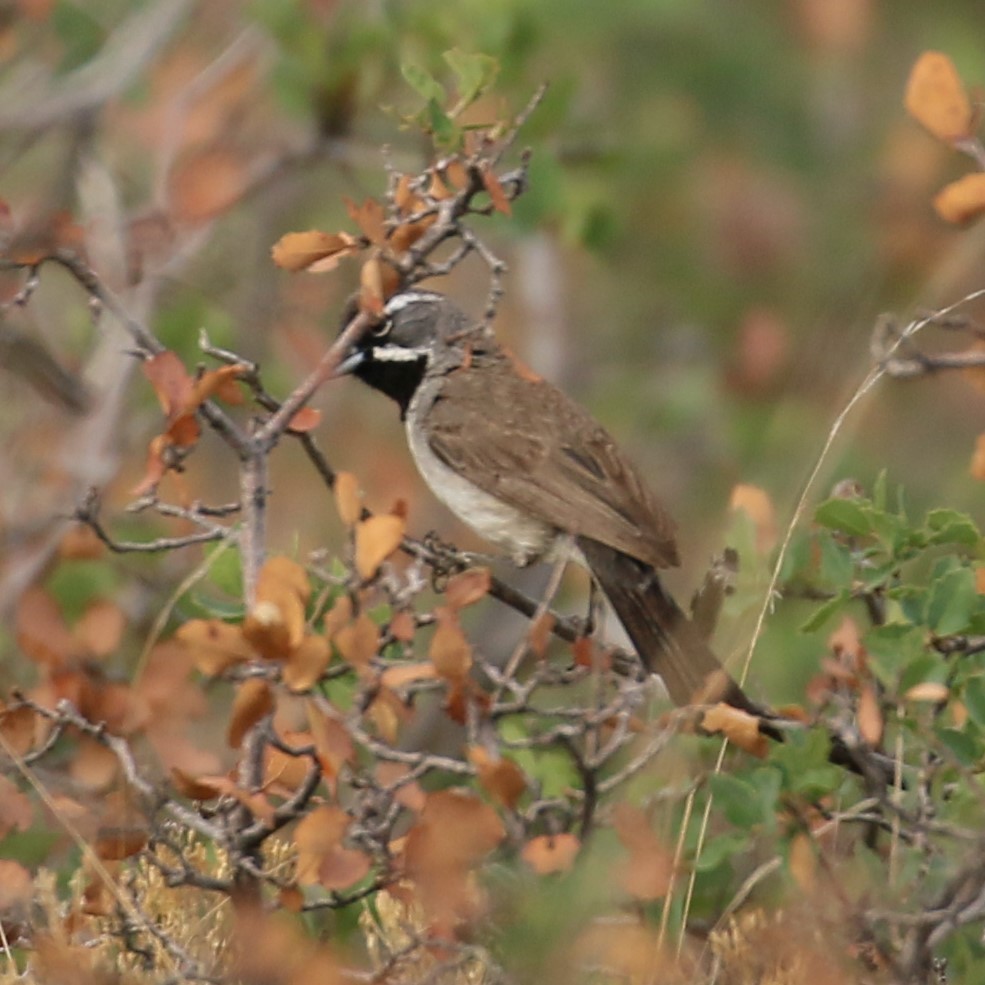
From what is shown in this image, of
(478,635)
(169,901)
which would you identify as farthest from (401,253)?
(478,635)

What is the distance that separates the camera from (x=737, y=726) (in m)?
3.65

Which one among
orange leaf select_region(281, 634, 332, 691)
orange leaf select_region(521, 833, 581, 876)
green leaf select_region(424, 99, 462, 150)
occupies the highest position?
green leaf select_region(424, 99, 462, 150)

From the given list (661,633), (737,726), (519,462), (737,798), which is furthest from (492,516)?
(737,798)

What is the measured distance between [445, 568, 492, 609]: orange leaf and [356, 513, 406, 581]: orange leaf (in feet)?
0.59

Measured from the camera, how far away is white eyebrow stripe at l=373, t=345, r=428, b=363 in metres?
6.03

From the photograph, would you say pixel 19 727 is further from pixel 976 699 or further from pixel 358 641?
pixel 976 699

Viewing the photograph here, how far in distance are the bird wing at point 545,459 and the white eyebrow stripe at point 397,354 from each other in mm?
121

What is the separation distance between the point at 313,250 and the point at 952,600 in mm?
1375

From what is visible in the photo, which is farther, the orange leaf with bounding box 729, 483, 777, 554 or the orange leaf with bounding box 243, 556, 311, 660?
the orange leaf with bounding box 729, 483, 777, 554

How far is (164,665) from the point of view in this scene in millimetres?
4316

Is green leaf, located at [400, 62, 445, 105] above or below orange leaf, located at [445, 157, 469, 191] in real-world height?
above

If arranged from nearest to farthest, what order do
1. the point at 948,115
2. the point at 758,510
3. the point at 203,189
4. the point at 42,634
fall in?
the point at 948,115, the point at 758,510, the point at 42,634, the point at 203,189

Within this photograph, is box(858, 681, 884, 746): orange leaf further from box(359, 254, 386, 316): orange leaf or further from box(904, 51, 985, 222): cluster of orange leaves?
box(359, 254, 386, 316): orange leaf

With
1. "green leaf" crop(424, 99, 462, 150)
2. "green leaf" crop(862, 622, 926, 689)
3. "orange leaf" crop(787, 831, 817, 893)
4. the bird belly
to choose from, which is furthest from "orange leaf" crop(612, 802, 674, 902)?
the bird belly
